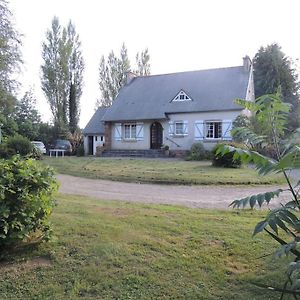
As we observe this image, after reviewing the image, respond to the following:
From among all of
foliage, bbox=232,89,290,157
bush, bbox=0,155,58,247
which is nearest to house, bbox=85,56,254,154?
bush, bbox=0,155,58,247

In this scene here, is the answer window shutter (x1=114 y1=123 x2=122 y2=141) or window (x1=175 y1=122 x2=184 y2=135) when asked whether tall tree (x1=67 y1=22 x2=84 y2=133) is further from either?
window (x1=175 y1=122 x2=184 y2=135)

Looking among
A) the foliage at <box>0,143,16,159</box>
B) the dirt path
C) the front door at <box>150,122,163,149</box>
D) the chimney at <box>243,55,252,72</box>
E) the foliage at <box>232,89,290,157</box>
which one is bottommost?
the dirt path

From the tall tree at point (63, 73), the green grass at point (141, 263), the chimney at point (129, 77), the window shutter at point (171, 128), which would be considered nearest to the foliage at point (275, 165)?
the green grass at point (141, 263)

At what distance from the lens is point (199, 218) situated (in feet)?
20.8

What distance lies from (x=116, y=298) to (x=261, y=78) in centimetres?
4166

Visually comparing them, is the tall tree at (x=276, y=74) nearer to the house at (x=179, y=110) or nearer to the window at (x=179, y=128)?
the house at (x=179, y=110)

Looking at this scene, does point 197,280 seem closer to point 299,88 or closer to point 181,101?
point 181,101

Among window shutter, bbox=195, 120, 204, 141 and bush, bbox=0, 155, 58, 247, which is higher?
window shutter, bbox=195, 120, 204, 141

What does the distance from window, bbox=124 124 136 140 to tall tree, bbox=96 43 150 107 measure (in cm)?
1989

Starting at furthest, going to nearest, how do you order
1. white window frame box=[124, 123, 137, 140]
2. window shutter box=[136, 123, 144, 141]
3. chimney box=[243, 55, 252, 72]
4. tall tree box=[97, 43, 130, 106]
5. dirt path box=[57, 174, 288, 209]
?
1. tall tree box=[97, 43, 130, 106]
2. white window frame box=[124, 123, 137, 140]
3. window shutter box=[136, 123, 144, 141]
4. chimney box=[243, 55, 252, 72]
5. dirt path box=[57, 174, 288, 209]

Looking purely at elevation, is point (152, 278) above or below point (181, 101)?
below

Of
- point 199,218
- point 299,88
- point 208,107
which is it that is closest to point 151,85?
point 208,107

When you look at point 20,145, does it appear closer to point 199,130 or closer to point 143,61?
point 199,130

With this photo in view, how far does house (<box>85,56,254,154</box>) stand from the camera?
28766 millimetres
